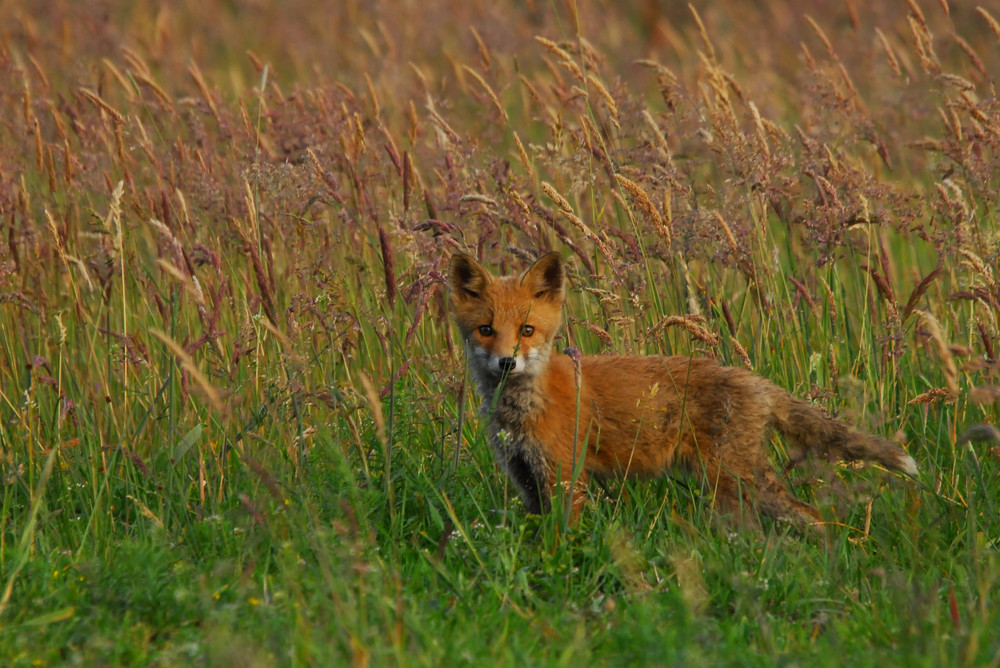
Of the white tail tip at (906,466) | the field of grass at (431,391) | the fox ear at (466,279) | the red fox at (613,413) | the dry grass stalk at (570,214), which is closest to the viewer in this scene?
the field of grass at (431,391)

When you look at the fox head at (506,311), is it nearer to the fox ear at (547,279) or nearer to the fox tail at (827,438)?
the fox ear at (547,279)

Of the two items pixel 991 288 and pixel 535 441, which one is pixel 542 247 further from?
pixel 991 288

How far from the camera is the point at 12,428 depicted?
5.34 meters

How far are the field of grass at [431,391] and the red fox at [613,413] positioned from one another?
0.47ft

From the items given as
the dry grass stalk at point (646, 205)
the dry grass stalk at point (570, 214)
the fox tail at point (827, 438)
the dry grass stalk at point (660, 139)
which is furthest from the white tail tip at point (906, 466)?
the dry grass stalk at point (660, 139)

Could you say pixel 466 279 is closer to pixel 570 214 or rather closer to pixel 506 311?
pixel 506 311

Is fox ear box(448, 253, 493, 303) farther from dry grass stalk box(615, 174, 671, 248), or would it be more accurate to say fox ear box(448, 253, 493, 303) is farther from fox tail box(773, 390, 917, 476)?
fox tail box(773, 390, 917, 476)

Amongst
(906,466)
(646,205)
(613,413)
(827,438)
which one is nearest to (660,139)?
(646,205)

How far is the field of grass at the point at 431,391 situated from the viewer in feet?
11.9

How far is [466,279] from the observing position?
5.22 meters

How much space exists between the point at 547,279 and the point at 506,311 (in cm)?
31

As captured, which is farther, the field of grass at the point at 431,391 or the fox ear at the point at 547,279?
the fox ear at the point at 547,279

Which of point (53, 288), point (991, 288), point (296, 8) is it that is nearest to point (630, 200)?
point (991, 288)

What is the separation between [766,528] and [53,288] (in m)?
4.27
